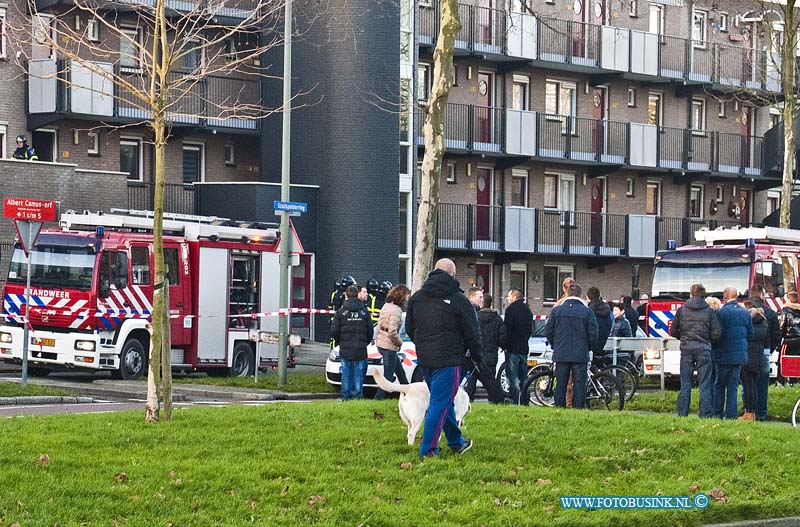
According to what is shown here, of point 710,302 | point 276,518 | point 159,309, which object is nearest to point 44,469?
point 276,518

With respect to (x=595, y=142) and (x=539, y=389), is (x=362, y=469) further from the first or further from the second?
(x=595, y=142)

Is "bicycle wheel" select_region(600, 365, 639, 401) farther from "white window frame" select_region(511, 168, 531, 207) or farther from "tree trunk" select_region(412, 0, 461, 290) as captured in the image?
"white window frame" select_region(511, 168, 531, 207)

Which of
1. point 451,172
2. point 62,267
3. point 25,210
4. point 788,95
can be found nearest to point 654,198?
point 451,172

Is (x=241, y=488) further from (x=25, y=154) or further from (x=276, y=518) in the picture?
(x=25, y=154)

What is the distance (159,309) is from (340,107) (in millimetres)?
26266

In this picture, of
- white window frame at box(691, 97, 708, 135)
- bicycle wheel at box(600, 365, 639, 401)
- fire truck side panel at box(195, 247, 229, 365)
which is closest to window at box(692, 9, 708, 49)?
white window frame at box(691, 97, 708, 135)

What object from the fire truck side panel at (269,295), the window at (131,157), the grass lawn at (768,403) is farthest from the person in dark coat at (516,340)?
the window at (131,157)

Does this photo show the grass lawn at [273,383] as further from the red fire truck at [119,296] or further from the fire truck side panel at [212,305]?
the fire truck side panel at [212,305]

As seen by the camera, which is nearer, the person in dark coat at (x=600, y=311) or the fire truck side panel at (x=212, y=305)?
the person in dark coat at (x=600, y=311)

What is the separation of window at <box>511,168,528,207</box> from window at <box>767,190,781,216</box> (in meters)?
11.9

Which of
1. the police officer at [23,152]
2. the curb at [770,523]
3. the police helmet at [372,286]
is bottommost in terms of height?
the curb at [770,523]

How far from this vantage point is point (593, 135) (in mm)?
49250

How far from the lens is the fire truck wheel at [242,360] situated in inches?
1230

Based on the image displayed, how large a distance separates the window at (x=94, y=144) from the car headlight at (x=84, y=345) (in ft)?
41.1
